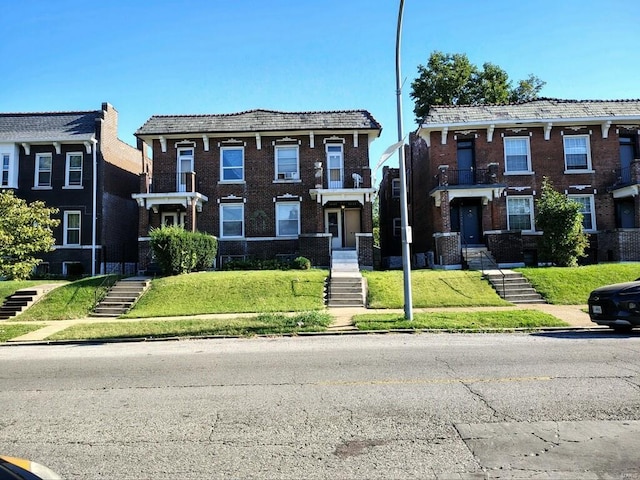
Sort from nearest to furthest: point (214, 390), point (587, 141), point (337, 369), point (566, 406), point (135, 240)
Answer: point (566, 406)
point (214, 390)
point (337, 369)
point (587, 141)
point (135, 240)

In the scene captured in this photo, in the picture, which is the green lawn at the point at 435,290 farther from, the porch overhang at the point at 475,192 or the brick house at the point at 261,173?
the brick house at the point at 261,173

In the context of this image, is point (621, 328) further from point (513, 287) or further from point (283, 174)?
point (283, 174)

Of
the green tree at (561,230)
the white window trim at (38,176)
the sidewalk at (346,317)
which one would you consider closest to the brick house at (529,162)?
the green tree at (561,230)

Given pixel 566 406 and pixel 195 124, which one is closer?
pixel 566 406

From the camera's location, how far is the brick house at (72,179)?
24641mm

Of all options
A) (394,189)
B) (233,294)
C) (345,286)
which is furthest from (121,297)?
(394,189)

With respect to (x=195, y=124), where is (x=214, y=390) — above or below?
below

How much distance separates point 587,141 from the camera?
2414 centimetres

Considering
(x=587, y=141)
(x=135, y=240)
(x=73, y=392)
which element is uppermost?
(x=587, y=141)

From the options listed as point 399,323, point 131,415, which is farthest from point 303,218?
point 131,415

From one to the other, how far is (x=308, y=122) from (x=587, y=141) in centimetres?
1473

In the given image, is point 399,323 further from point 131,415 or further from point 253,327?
point 131,415


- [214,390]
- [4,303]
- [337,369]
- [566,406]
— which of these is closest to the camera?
[566,406]

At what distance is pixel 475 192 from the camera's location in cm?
2270
